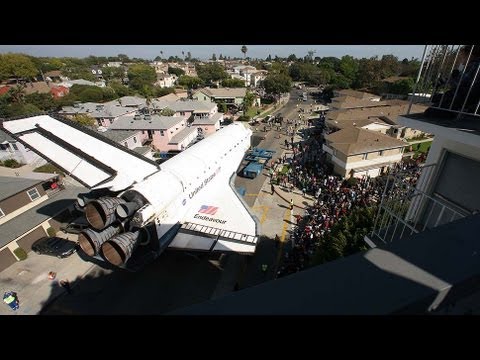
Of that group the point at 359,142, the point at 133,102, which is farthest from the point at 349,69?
the point at 359,142

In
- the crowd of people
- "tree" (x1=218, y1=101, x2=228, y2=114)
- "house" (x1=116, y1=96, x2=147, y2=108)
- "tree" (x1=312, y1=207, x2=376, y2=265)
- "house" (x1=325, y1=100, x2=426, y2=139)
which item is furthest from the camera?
"tree" (x1=218, y1=101, x2=228, y2=114)

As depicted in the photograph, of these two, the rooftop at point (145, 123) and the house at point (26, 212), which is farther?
the rooftop at point (145, 123)

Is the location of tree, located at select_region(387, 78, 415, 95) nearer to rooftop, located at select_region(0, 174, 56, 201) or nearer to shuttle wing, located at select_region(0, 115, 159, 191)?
shuttle wing, located at select_region(0, 115, 159, 191)

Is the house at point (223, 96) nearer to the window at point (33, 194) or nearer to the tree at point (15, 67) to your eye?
the window at point (33, 194)

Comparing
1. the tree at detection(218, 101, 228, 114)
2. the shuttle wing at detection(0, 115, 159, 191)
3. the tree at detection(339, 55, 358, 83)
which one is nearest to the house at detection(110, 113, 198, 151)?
the shuttle wing at detection(0, 115, 159, 191)

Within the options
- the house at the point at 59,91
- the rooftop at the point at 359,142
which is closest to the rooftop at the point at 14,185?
the rooftop at the point at 359,142
